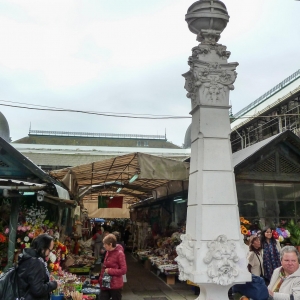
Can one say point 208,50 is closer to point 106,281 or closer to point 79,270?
point 106,281

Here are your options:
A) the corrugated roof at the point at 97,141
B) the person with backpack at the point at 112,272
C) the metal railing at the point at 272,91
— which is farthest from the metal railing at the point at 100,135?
the person with backpack at the point at 112,272

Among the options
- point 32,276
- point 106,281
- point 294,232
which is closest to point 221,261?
point 32,276

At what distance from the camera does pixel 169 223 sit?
15953 mm

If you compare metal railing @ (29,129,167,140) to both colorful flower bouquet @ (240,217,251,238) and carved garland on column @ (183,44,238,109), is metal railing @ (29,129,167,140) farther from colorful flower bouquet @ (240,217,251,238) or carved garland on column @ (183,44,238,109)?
carved garland on column @ (183,44,238,109)

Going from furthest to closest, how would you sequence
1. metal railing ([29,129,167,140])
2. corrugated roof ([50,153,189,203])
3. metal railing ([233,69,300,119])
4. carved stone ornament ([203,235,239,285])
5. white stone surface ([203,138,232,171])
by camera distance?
1. metal railing ([29,129,167,140])
2. metal railing ([233,69,300,119])
3. corrugated roof ([50,153,189,203])
4. white stone surface ([203,138,232,171])
5. carved stone ornament ([203,235,239,285])

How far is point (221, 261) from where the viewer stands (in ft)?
15.0

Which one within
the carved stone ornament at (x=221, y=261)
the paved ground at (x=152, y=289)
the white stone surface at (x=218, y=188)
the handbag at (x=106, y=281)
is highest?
the white stone surface at (x=218, y=188)

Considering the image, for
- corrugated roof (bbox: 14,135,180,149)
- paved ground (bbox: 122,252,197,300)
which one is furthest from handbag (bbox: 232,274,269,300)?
corrugated roof (bbox: 14,135,180,149)

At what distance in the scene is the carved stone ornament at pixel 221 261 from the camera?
4.53 m

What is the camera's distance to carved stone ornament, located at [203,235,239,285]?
4527mm

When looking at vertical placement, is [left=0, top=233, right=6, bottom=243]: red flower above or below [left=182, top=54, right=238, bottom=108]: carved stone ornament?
below

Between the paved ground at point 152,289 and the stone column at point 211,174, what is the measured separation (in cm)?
557

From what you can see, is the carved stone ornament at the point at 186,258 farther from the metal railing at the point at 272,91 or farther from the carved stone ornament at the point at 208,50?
the metal railing at the point at 272,91

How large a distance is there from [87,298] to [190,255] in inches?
137
